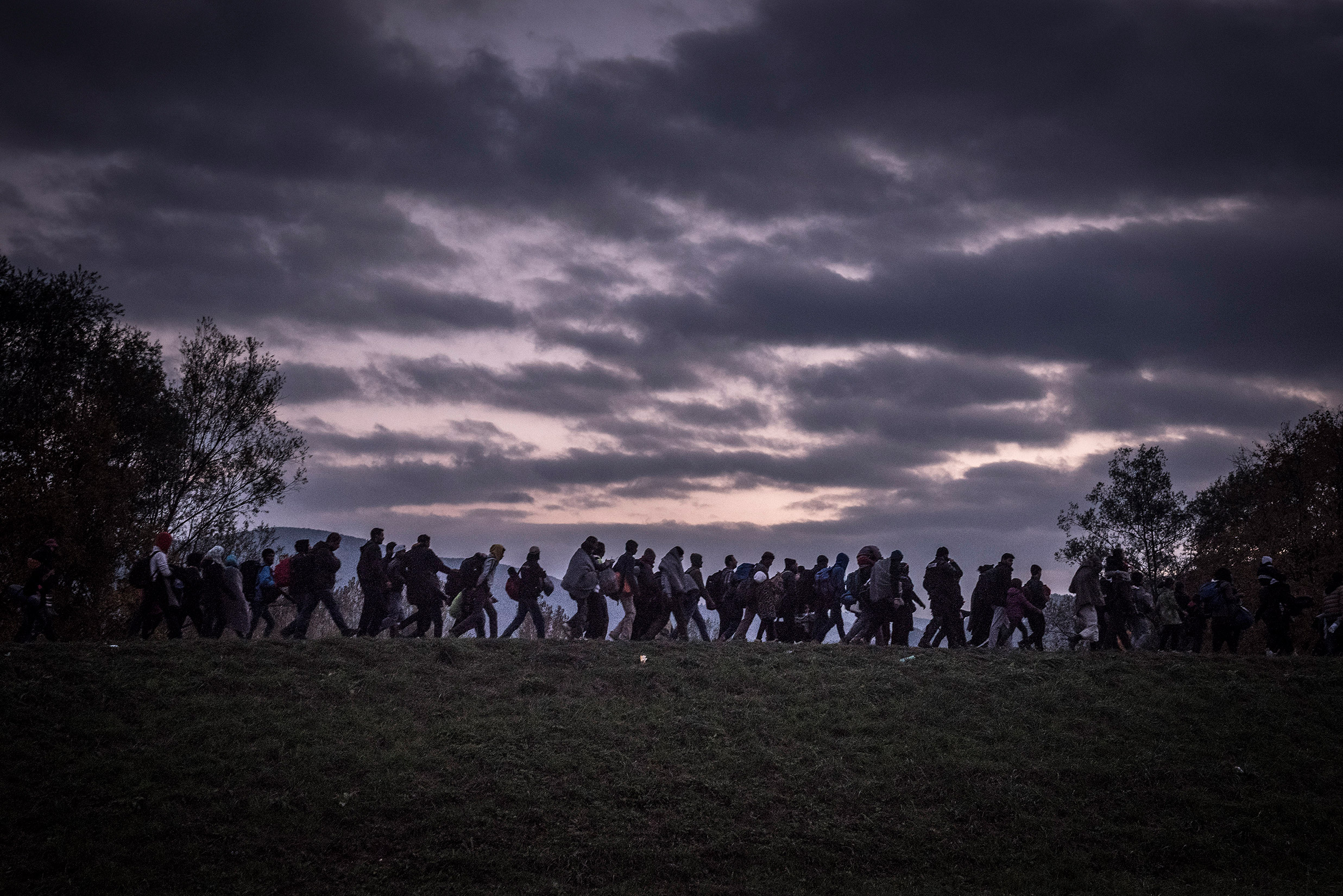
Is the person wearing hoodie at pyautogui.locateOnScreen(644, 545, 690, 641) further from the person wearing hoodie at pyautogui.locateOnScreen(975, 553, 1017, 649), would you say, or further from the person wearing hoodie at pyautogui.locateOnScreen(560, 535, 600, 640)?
the person wearing hoodie at pyautogui.locateOnScreen(975, 553, 1017, 649)

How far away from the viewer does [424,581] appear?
72.3 feet

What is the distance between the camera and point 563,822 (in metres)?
14.5

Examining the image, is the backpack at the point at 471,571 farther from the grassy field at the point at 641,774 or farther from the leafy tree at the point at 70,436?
the leafy tree at the point at 70,436

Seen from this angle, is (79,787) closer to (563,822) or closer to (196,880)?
(196,880)

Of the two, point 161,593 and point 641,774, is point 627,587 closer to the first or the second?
point 641,774

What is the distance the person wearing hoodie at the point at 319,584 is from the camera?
70.0ft

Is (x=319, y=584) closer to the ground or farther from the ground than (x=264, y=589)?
farther from the ground

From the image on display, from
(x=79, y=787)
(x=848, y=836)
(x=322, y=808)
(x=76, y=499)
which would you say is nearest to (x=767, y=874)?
(x=848, y=836)

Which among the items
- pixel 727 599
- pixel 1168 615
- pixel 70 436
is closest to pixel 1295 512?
pixel 1168 615

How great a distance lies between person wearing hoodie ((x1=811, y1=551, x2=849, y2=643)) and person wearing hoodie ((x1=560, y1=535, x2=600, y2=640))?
5.87 m

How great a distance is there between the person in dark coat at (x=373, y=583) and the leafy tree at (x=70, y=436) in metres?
15.5

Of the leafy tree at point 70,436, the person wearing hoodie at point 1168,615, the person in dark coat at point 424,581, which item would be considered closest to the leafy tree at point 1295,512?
the person wearing hoodie at point 1168,615

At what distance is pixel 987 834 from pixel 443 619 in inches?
526

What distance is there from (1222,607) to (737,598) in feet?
38.6
